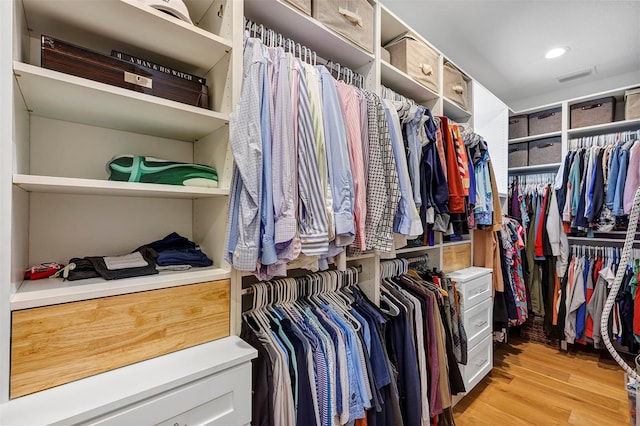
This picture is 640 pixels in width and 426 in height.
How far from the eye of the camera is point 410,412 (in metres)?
1.35

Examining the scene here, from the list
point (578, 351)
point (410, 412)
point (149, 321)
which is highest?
point (149, 321)

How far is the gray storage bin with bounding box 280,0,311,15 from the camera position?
1169 millimetres

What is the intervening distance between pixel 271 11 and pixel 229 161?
0.66 metres

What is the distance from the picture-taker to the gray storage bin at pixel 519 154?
3145mm

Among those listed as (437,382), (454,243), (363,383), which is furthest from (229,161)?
(454,243)

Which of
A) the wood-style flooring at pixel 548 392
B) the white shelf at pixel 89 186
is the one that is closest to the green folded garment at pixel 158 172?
the white shelf at pixel 89 186

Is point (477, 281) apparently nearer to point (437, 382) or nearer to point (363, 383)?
point (437, 382)

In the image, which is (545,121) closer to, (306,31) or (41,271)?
(306,31)

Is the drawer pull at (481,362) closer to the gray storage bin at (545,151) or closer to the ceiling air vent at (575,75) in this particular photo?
the gray storage bin at (545,151)

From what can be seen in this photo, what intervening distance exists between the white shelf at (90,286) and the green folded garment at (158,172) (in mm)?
304

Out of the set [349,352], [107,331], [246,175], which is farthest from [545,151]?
[107,331]

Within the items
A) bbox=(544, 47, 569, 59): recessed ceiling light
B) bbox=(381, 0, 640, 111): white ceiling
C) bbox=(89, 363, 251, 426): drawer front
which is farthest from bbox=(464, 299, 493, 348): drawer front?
bbox=(544, 47, 569, 59): recessed ceiling light

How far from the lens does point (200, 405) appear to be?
31.2 inches

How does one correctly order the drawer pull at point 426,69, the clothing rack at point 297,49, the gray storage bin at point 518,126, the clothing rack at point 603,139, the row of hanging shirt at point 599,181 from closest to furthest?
the clothing rack at point 297,49 → the drawer pull at point 426,69 → the row of hanging shirt at point 599,181 → the clothing rack at point 603,139 → the gray storage bin at point 518,126
